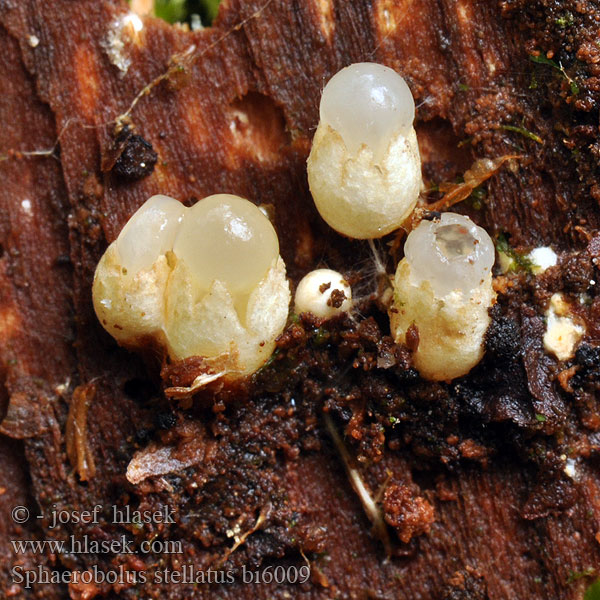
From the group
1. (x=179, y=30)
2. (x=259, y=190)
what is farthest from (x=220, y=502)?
(x=179, y=30)

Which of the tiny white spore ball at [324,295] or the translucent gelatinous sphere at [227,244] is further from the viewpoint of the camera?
the tiny white spore ball at [324,295]

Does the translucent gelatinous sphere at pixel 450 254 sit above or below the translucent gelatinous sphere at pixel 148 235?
below

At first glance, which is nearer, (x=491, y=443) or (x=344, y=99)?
(x=344, y=99)

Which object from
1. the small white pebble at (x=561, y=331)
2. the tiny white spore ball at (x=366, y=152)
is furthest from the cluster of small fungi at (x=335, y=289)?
the small white pebble at (x=561, y=331)

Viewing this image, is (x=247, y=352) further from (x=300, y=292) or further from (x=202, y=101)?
(x=202, y=101)

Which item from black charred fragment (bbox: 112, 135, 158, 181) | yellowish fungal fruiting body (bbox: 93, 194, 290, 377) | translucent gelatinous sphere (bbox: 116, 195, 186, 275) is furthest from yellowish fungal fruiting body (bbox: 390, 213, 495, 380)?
black charred fragment (bbox: 112, 135, 158, 181)

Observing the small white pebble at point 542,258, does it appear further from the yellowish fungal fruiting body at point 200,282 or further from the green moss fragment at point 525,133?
the yellowish fungal fruiting body at point 200,282
